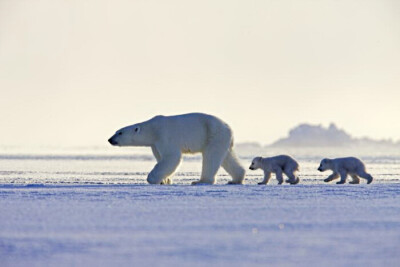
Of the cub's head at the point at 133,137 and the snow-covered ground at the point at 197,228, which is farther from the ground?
the cub's head at the point at 133,137

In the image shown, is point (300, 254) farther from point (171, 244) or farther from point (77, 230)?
point (77, 230)

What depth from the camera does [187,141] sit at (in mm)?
15430

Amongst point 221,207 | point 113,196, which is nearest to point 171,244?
point 221,207

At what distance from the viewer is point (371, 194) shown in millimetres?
12234

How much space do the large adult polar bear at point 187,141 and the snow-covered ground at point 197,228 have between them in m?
2.96

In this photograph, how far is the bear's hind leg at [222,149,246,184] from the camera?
15.8m

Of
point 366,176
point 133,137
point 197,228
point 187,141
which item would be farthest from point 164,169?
point 197,228

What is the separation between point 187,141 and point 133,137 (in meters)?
1.22

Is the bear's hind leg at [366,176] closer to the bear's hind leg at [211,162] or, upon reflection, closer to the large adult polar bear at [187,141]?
the large adult polar bear at [187,141]

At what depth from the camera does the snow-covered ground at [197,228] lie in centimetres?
667

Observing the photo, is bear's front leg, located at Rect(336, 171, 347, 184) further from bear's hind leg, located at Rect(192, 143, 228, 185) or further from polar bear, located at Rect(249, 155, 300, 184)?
bear's hind leg, located at Rect(192, 143, 228, 185)

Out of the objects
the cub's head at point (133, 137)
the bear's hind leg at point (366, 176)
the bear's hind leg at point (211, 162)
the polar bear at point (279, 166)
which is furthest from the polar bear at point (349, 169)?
the cub's head at point (133, 137)

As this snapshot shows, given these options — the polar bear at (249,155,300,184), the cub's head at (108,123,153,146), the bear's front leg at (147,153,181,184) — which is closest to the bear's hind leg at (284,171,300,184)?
the polar bear at (249,155,300,184)

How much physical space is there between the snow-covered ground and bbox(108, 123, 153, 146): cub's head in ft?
12.0
